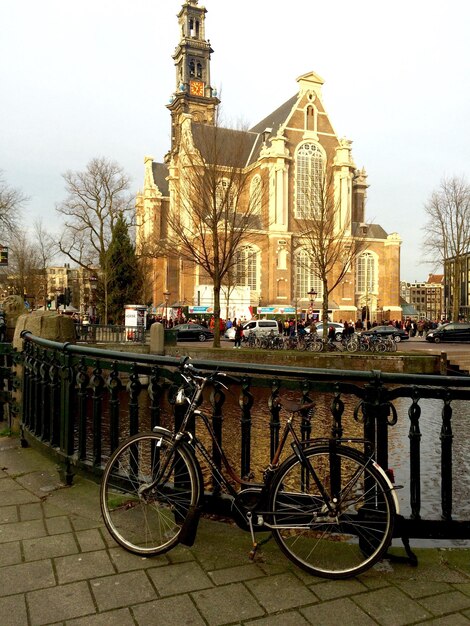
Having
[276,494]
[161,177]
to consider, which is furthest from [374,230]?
[276,494]

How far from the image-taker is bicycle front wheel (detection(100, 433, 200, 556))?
9.68 ft

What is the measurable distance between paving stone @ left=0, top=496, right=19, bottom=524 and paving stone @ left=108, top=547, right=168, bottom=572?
88 centimetres

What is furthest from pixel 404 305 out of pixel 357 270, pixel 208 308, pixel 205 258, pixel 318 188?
pixel 205 258

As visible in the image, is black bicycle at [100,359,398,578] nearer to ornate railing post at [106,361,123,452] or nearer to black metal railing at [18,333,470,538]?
black metal railing at [18,333,470,538]

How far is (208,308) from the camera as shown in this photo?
5322 cm

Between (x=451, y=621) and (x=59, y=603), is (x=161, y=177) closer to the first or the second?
(x=59, y=603)

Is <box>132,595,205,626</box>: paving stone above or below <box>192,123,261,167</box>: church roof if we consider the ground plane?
below

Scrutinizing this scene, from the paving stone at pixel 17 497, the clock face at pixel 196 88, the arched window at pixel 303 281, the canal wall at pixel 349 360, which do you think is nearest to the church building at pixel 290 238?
the arched window at pixel 303 281

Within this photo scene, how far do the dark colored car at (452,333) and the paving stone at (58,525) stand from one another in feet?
116

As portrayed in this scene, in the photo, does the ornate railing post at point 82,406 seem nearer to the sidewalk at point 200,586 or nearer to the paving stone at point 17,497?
the paving stone at point 17,497

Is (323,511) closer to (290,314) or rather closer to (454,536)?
(454,536)

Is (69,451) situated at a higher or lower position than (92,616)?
higher

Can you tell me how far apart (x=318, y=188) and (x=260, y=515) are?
1057 inches

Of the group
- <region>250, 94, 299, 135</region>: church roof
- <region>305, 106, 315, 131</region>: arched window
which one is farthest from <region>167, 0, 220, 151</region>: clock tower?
<region>305, 106, 315, 131</region>: arched window
